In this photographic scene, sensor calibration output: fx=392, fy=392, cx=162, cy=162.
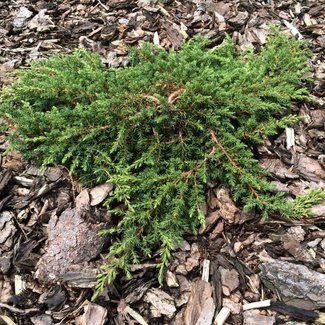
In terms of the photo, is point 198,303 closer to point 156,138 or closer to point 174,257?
point 174,257

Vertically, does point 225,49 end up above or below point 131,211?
above

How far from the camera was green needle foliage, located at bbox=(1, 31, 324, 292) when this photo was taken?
2.87 meters

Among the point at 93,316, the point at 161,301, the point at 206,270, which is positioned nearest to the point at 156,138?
the point at 206,270

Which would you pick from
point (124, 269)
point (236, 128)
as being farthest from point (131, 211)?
point (236, 128)

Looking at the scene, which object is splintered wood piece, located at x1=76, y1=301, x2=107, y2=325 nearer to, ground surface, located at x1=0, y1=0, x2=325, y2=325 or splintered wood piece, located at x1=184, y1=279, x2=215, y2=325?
ground surface, located at x1=0, y1=0, x2=325, y2=325

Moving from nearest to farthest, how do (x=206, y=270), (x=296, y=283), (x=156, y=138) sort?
(x=296, y=283)
(x=206, y=270)
(x=156, y=138)

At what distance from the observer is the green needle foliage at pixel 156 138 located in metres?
2.87

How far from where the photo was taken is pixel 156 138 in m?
3.04

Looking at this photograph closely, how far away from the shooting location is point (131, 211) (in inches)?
113

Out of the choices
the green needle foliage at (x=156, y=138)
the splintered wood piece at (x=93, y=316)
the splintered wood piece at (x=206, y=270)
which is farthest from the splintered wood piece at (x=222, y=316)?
the splintered wood piece at (x=93, y=316)

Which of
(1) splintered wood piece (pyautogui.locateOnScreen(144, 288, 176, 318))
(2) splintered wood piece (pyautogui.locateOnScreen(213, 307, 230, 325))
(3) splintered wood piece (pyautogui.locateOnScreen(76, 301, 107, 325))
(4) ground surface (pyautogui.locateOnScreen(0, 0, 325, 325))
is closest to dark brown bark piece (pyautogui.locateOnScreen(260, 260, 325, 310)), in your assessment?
(4) ground surface (pyautogui.locateOnScreen(0, 0, 325, 325))

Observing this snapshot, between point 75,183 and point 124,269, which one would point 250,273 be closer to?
point 124,269

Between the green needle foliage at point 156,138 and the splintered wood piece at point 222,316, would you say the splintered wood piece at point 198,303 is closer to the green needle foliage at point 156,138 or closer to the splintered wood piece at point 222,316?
the splintered wood piece at point 222,316

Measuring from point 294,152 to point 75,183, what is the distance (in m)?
1.91
